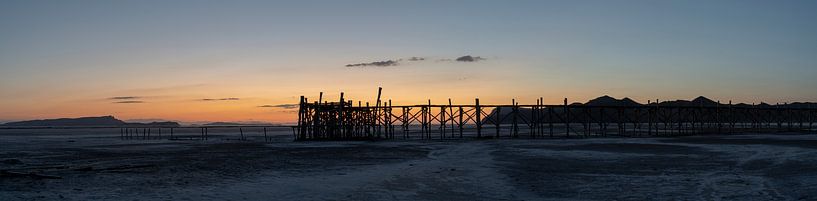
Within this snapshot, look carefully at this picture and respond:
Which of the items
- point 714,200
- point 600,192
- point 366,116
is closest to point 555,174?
point 600,192

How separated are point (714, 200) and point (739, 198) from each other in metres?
0.63

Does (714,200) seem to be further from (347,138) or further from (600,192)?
(347,138)

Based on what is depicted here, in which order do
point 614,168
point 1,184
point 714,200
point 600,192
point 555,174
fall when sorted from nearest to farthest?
point 714,200 < point 600,192 < point 1,184 < point 555,174 < point 614,168

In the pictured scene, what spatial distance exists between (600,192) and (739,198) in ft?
8.85

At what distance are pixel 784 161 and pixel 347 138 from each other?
103 feet

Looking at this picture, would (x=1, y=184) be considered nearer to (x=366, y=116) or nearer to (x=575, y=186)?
(x=575, y=186)

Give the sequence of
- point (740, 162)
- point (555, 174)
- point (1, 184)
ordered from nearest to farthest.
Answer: point (1, 184), point (555, 174), point (740, 162)

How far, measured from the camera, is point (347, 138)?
4716 cm

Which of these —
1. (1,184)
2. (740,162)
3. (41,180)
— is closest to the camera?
(1,184)

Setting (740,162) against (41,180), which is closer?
(41,180)

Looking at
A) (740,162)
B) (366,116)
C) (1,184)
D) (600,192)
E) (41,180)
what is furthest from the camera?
(366,116)

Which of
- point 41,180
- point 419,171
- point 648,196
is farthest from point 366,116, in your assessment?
point 648,196

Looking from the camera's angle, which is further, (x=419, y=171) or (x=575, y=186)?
(x=419, y=171)

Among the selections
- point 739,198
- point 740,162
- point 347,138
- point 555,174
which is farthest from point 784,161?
point 347,138
